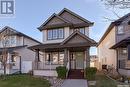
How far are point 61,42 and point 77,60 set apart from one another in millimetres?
3485

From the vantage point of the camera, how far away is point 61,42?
3225cm

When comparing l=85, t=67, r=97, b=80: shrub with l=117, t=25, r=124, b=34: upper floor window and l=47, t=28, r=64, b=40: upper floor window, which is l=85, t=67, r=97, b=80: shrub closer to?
l=47, t=28, r=64, b=40: upper floor window

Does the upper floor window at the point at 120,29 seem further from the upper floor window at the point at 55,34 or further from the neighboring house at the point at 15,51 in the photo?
the neighboring house at the point at 15,51

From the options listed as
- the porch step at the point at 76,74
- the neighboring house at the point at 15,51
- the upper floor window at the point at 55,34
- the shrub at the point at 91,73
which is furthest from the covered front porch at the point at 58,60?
the neighboring house at the point at 15,51

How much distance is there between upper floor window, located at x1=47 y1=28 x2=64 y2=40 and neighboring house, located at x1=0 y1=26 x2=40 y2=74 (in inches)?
270

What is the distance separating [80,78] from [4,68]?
12.4 meters

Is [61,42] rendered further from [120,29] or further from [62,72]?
[120,29]

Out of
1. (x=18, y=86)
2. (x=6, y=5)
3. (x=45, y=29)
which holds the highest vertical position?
(x=6, y=5)

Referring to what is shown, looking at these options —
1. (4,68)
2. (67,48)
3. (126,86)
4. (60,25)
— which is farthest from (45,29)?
(126,86)

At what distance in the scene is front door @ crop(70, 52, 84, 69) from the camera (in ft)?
110

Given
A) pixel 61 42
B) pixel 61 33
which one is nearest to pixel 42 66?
pixel 61 42

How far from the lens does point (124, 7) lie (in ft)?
34.6

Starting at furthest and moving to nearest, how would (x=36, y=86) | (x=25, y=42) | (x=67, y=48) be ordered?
1. (x=25, y=42)
2. (x=67, y=48)
3. (x=36, y=86)

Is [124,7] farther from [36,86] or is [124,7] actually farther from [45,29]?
[45,29]
